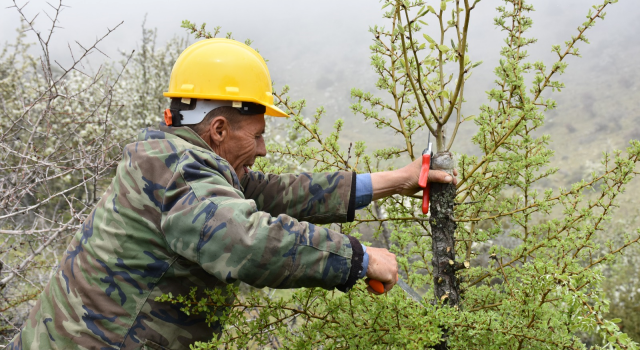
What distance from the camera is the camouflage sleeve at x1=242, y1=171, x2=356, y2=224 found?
2471 mm

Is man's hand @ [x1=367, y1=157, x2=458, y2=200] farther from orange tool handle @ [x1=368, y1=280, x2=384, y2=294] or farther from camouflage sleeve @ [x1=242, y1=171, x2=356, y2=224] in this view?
orange tool handle @ [x1=368, y1=280, x2=384, y2=294]

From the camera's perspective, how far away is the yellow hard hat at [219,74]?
1.99 metres

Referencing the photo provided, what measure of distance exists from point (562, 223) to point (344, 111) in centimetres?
4753

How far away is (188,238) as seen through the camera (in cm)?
152

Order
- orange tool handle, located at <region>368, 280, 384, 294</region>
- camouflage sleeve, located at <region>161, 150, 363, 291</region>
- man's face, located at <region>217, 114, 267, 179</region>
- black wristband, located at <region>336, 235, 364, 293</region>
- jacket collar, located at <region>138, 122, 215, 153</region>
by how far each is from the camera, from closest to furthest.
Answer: camouflage sleeve, located at <region>161, 150, 363, 291</region> → black wristband, located at <region>336, 235, 364, 293</region> → orange tool handle, located at <region>368, 280, 384, 294</region> → jacket collar, located at <region>138, 122, 215, 153</region> → man's face, located at <region>217, 114, 267, 179</region>

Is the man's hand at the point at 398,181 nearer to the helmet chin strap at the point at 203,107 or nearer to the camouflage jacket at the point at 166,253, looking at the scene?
the camouflage jacket at the point at 166,253

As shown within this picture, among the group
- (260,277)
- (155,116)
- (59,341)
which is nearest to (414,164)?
(260,277)

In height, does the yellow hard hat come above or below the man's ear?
above

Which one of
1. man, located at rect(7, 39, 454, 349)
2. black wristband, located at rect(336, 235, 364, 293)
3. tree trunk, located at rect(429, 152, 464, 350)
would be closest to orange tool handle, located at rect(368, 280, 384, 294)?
man, located at rect(7, 39, 454, 349)

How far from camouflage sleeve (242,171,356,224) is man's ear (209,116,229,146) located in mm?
562

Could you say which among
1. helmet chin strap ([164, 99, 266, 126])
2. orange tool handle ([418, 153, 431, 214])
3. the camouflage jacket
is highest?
orange tool handle ([418, 153, 431, 214])

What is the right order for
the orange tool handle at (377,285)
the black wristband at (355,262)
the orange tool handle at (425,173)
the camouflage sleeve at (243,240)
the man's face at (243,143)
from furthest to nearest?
the orange tool handle at (425,173), the man's face at (243,143), the orange tool handle at (377,285), the black wristband at (355,262), the camouflage sleeve at (243,240)

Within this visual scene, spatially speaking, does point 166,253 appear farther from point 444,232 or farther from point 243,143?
point 444,232

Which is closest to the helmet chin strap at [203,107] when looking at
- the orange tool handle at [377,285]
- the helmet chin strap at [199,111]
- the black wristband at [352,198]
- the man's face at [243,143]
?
the helmet chin strap at [199,111]
